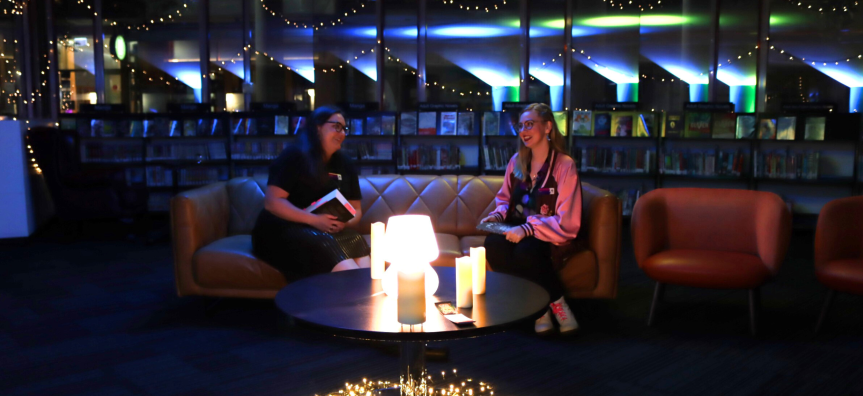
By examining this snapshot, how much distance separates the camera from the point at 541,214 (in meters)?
3.22

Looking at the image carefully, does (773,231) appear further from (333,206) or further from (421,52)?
(421,52)

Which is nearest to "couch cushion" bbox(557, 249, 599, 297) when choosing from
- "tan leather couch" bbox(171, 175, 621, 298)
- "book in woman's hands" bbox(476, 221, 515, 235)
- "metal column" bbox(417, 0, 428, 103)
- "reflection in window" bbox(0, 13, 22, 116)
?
"tan leather couch" bbox(171, 175, 621, 298)

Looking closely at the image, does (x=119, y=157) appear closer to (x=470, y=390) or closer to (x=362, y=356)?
(x=362, y=356)

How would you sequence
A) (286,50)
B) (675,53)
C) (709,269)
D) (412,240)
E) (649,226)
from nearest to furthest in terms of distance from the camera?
1. (412,240)
2. (709,269)
3. (649,226)
4. (675,53)
5. (286,50)

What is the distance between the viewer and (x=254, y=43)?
837cm

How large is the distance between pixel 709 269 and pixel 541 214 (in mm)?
923

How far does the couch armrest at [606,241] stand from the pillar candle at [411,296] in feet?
6.02

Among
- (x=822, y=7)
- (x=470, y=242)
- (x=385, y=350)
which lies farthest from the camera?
(x=822, y=7)

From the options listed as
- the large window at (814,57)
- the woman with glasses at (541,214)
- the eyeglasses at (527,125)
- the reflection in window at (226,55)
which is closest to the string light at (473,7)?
the reflection in window at (226,55)

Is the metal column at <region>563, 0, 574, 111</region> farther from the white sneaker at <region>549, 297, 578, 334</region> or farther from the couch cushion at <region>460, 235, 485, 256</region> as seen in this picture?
the white sneaker at <region>549, 297, 578, 334</region>

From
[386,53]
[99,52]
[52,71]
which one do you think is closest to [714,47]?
[386,53]

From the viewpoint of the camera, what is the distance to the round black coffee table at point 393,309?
5.87 ft

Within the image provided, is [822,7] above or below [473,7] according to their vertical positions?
below

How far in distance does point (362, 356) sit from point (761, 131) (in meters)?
5.65
